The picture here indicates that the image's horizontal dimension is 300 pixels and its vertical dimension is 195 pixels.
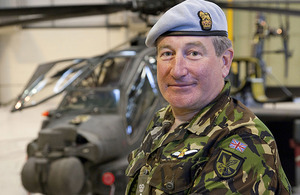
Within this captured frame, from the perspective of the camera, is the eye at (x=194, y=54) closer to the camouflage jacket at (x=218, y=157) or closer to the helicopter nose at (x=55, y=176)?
the camouflage jacket at (x=218, y=157)

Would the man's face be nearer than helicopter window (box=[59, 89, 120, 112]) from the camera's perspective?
Yes

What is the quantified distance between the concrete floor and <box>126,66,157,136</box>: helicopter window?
187 cm

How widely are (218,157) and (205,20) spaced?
40 centimetres

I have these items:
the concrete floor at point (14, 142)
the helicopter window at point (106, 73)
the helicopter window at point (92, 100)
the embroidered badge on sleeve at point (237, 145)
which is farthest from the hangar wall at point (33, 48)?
the embroidered badge on sleeve at point (237, 145)

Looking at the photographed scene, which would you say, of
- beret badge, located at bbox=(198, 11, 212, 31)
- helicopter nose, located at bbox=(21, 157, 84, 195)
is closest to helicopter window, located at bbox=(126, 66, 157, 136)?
helicopter nose, located at bbox=(21, 157, 84, 195)

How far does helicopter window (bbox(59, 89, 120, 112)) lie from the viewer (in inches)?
186

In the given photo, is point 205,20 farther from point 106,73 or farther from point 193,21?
point 106,73

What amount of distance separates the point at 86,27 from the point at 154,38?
15.4 meters

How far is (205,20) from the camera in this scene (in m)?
1.18

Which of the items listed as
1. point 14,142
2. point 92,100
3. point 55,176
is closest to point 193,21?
point 55,176

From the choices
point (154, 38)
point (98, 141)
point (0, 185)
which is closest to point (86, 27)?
point (0, 185)

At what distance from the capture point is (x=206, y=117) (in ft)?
4.00

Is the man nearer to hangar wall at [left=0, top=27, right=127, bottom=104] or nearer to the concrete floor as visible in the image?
the concrete floor

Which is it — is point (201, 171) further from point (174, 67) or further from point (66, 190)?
point (66, 190)
